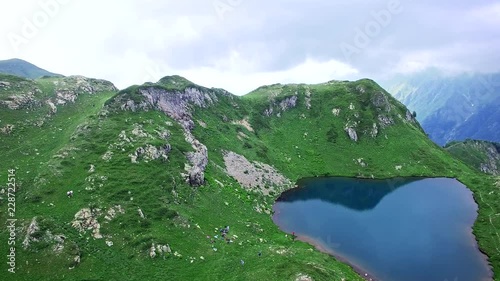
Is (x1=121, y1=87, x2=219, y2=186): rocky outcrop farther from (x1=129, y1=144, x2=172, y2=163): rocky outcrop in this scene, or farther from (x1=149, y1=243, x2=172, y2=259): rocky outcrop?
(x1=149, y1=243, x2=172, y2=259): rocky outcrop

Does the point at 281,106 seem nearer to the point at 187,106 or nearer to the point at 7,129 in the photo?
the point at 187,106

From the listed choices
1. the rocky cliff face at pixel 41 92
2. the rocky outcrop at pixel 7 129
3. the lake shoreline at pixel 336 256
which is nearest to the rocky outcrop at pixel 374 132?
the lake shoreline at pixel 336 256

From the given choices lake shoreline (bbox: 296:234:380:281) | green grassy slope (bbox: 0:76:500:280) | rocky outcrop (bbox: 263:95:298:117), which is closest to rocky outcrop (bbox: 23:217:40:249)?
green grassy slope (bbox: 0:76:500:280)

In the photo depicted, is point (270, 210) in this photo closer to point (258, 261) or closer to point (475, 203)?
point (258, 261)

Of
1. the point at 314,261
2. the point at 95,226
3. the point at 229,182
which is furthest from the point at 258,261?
the point at 229,182

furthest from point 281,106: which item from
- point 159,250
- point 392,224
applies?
point 159,250

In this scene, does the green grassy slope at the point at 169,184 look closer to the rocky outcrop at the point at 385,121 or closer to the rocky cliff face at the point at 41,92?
the rocky cliff face at the point at 41,92
